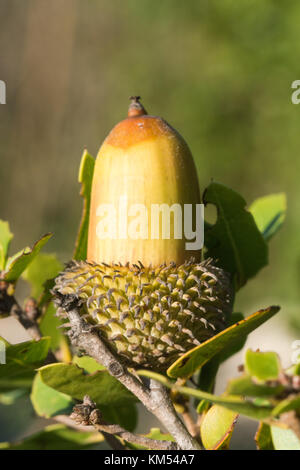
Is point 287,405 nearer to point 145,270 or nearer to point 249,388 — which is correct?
point 249,388

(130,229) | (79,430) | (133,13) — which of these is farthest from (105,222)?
(133,13)

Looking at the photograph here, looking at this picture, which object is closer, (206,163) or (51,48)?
(206,163)

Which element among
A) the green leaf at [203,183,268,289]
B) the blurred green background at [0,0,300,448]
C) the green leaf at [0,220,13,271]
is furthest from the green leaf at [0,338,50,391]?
the blurred green background at [0,0,300,448]

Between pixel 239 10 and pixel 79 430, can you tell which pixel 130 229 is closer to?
pixel 79 430

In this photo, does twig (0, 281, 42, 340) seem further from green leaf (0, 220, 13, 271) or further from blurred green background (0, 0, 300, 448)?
blurred green background (0, 0, 300, 448)

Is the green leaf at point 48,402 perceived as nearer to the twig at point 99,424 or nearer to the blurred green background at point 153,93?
the twig at point 99,424
